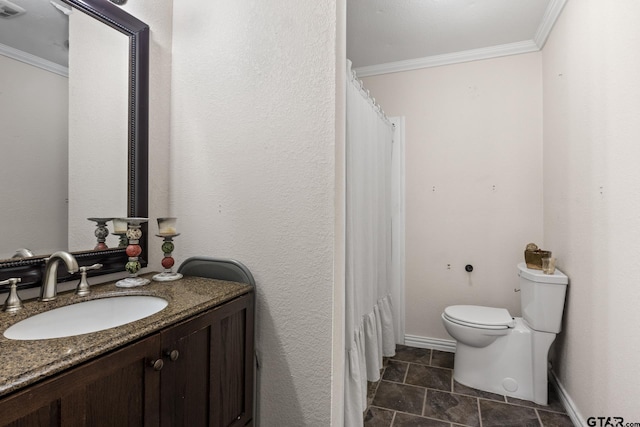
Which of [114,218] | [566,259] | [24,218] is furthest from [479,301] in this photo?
[24,218]

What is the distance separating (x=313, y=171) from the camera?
1332mm

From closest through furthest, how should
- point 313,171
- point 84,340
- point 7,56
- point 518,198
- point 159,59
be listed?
point 84,340 < point 7,56 < point 313,171 < point 159,59 < point 518,198

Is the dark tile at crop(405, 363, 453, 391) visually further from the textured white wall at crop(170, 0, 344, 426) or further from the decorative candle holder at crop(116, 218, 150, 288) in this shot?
the decorative candle holder at crop(116, 218, 150, 288)

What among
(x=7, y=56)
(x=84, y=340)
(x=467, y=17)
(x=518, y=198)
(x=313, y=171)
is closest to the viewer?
(x=84, y=340)

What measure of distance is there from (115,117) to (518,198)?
267cm

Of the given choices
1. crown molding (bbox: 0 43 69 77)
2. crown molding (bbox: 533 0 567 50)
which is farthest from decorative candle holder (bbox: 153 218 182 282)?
crown molding (bbox: 533 0 567 50)

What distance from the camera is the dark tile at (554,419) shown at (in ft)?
6.06

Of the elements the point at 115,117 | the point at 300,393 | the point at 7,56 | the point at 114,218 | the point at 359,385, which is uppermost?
the point at 7,56

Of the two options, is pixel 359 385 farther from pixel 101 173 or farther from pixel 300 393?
pixel 101 173

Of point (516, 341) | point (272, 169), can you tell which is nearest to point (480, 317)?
point (516, 341)

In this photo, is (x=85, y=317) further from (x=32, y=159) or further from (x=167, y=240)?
(x=32, y=159)

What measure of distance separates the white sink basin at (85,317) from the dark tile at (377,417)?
1.38 metres

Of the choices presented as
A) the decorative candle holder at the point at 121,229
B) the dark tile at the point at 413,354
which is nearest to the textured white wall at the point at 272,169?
the decorative candle holder at the point at 121,229

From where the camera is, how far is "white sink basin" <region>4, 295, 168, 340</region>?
94cm
